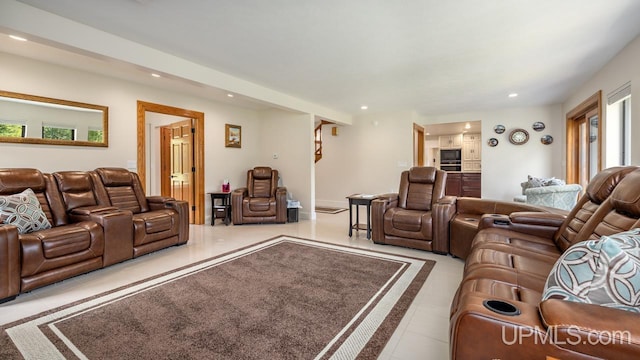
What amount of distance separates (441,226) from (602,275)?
8.38ft

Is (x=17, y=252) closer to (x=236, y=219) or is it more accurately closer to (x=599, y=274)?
(x=236, y=219)

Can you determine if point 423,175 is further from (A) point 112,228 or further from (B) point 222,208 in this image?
(A) point 112,228

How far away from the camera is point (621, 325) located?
79cm

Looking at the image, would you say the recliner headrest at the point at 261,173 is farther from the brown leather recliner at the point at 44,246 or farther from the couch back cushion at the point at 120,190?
the brown leather recliner at the point at 44,246

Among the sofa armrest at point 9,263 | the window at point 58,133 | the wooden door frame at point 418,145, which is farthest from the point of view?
the wooden door frame at point 418,145

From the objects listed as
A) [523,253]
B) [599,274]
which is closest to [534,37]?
[523,253]

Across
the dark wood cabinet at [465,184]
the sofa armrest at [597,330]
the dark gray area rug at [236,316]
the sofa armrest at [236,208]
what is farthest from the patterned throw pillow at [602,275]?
the dark wood cabinet at [465,184]

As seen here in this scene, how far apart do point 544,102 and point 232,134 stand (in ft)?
21.3

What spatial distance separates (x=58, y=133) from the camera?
3.69 m

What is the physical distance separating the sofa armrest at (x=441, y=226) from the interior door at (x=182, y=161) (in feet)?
14.2

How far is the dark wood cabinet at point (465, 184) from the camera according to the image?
8.61m

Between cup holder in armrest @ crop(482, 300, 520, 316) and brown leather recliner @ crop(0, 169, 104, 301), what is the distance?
326cm

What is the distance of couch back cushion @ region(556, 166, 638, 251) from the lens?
78.1 inches

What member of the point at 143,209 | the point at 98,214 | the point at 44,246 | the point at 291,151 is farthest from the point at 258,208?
the point at 44,246
